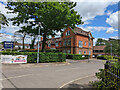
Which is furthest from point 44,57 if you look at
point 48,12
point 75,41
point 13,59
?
point 75,41

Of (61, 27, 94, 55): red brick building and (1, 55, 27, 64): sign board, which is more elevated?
(61, 27, 94, 55): red brick building

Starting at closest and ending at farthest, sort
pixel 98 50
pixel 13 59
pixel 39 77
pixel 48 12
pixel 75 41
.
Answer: pixel 39 77
pixel 13 59
pixel 48 12
pixel 75 41
pixel 98 50

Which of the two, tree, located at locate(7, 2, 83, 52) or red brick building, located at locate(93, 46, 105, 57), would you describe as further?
red brick building, located at locate(93, 46, 105, 57)

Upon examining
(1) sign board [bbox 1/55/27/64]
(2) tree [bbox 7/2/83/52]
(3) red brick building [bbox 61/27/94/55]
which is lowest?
(1) sign board [bbox 1/55/27/64]

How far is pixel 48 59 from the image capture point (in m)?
18.8

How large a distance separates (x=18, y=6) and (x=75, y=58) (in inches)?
813

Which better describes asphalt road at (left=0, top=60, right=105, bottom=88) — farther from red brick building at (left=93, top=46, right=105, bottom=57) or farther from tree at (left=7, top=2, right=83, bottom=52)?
red brick building at (left=93, top=46, right=105, bottom=57)

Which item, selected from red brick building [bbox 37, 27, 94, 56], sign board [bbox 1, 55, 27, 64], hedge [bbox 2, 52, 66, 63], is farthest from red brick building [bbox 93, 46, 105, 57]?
sign board [bbox 1, 55, 27, 64]

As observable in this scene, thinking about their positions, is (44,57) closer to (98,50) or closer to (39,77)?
(39,77)

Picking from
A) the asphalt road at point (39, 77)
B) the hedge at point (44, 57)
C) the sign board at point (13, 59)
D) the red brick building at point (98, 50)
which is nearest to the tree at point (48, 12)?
the hedge at point (44, 57)

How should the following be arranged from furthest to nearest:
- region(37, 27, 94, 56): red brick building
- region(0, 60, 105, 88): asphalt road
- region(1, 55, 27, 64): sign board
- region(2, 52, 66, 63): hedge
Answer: region(37, 27, 94, 56): red brick building, region(2, 52, 66, 63): hedge, region(1, 55, 27, 64): sign board, region(0, 60, 105, 88): asphalt road

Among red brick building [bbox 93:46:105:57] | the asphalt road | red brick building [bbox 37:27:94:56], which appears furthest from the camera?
red brick building [bbox 93:46:105:57]

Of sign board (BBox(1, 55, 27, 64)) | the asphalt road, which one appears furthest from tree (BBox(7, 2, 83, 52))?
the asphalt road

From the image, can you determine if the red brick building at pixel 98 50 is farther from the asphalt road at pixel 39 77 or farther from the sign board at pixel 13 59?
the asphalt road at pixel 39 77
